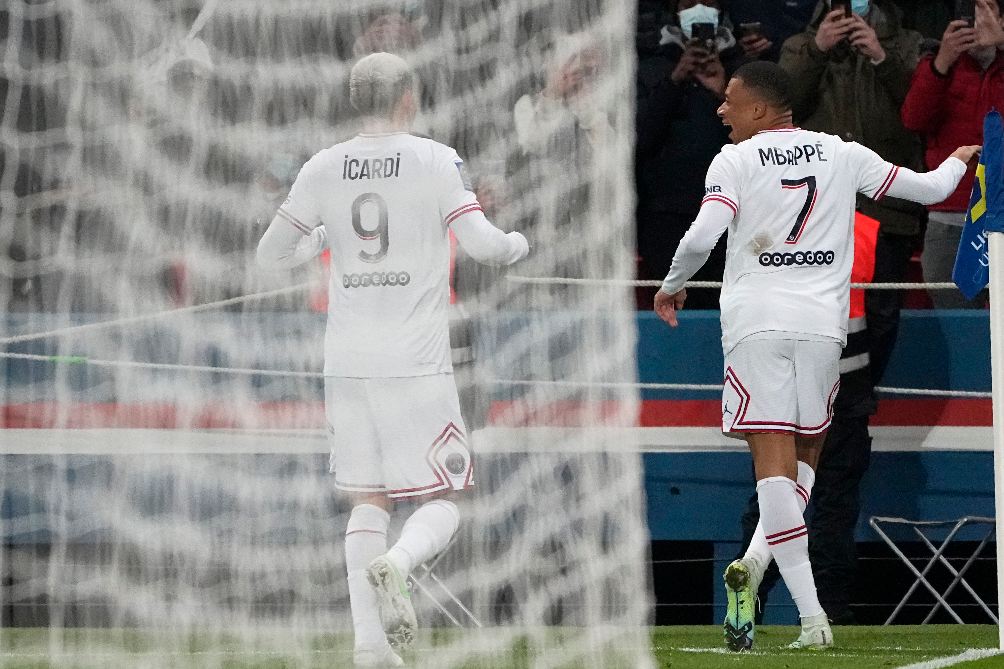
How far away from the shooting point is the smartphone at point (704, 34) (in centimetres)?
854

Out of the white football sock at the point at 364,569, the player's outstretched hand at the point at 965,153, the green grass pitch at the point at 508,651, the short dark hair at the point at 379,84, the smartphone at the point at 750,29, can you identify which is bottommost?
the green grass pitch at the point at 508,651

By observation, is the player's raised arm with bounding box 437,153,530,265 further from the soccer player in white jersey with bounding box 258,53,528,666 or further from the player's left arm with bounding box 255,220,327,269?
the player's left arm with bounding box 255,220,327,269

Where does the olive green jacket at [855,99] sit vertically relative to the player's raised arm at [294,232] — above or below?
above

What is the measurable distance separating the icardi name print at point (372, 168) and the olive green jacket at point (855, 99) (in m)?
3.15

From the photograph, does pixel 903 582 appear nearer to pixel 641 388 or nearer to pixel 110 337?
pixel 641 388

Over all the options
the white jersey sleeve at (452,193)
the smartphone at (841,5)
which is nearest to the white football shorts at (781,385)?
the white jersey sleeve at (452,193)

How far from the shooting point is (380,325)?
18.3 feet

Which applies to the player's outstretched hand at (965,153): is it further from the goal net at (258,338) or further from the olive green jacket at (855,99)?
the olive green jacket at (855,99)

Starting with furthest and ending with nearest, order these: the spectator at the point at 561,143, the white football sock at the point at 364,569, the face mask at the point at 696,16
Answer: the face mask at the point at 696,16 < the spectator at the point at 561,143 < the white football sock at the point at 364,569

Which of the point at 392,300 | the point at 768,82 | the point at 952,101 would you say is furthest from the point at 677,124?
the point at 392,300

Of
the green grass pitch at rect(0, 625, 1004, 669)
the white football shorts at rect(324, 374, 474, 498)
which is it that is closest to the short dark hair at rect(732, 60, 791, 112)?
the white football shorts at rect(324, 374, 474, 498)

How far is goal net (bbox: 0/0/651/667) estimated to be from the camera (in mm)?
6094

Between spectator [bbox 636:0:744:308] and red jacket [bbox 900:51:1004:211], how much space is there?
0.93 m

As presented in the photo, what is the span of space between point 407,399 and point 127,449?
2.22m
